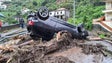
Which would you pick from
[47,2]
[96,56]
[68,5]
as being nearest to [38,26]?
[96,56]

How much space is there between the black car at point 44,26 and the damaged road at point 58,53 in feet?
1.71

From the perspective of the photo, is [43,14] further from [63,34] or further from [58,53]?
[58,53]

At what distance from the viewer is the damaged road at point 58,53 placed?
386 inches

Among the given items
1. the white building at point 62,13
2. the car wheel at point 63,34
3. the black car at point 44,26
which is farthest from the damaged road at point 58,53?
the white building at point 62,13

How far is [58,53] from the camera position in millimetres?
11461

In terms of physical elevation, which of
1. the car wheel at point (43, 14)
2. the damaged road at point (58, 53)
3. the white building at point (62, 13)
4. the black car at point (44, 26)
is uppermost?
the car wheel at point (43, 14)

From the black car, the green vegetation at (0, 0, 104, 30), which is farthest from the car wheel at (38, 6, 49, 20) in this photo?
the green vegetation at (0, 0, 104, 30)

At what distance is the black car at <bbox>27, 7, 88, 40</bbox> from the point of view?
542 inches

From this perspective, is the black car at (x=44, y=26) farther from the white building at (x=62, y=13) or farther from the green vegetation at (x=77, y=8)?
the white building at (x=62, y=13)

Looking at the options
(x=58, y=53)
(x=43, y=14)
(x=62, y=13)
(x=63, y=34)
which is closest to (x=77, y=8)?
(x=62, y=13)

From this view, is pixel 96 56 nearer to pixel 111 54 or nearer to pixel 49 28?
pixel 111 54

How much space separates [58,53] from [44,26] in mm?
2805

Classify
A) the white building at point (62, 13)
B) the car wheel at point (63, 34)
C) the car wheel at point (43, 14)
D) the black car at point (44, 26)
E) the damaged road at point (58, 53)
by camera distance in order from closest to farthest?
the damaged road at point (58, 53) → the car wheel at point (63, 34) → the black car at point (44, 26) → the car wheel at point (43, 14) → the white building at point (62, 13)

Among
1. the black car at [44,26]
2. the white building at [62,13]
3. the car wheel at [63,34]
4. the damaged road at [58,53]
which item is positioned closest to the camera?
the damaged road at [58,53]
